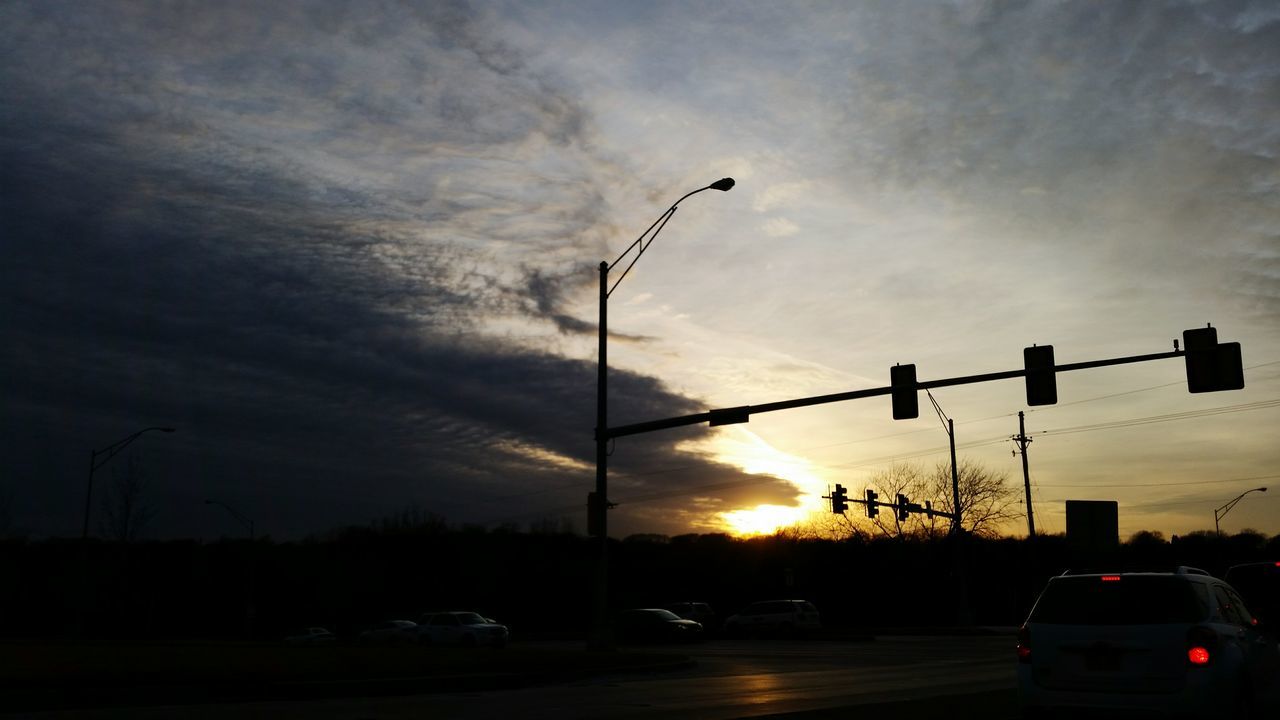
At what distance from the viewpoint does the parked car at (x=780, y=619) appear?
4781 cm

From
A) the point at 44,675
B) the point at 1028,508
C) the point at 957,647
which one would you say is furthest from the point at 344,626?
the point at 44,675

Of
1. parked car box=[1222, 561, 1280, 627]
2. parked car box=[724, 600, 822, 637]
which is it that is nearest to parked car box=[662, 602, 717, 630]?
parked car box=[724, 600, 822, 637]

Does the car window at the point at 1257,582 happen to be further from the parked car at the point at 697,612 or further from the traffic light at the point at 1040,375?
the parked car at the point at 697,612

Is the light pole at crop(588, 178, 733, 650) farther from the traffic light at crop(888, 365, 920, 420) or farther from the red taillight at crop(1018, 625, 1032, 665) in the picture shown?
the red taillight at crop(1018, 625, 1032, 665)

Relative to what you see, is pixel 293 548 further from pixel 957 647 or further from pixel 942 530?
pixel 957 647

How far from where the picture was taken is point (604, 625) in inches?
1033

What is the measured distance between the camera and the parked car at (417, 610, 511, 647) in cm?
3966

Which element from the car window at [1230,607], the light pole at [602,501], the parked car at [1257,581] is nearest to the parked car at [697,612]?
the light pole at [602,501]

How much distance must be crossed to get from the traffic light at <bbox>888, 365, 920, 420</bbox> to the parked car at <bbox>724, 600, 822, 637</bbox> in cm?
2548

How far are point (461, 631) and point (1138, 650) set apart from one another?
34149mm

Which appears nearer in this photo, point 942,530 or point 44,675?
point 44,675

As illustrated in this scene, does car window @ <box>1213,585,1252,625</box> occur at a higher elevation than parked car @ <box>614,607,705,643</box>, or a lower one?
higher

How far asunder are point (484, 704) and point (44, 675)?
7.08 meters

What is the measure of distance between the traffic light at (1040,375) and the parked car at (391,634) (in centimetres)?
3119
